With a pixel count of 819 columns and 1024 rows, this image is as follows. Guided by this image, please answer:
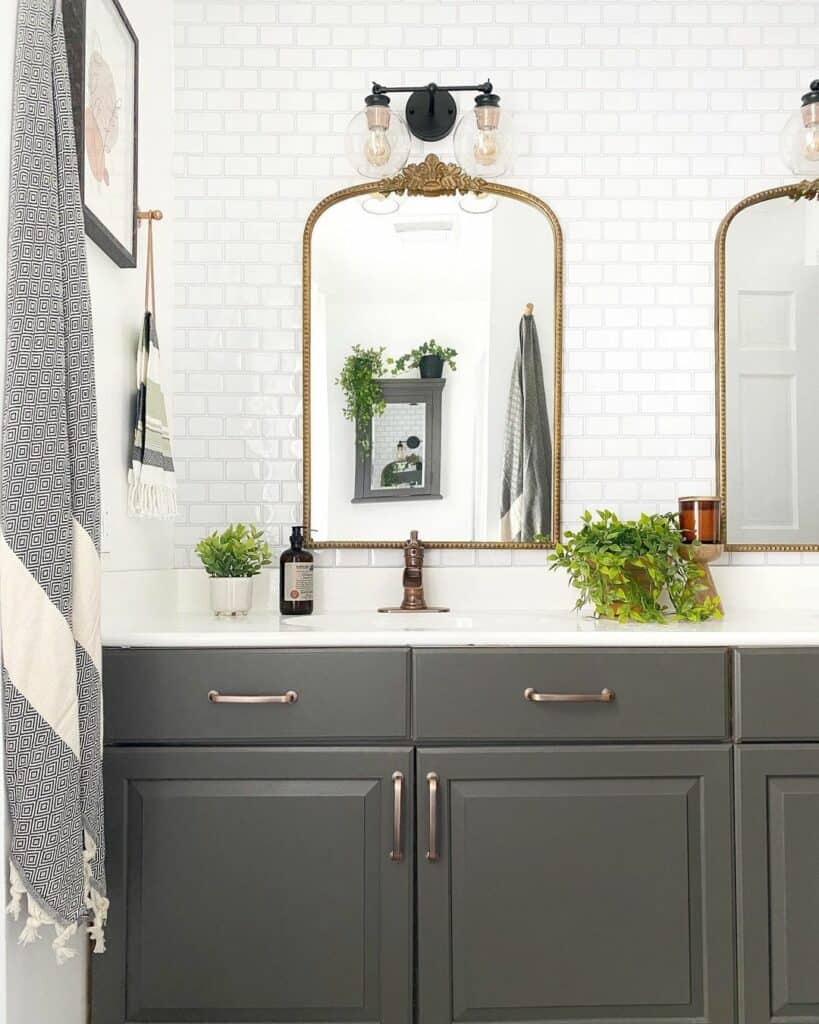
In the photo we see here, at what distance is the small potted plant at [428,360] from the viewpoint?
7.79ft

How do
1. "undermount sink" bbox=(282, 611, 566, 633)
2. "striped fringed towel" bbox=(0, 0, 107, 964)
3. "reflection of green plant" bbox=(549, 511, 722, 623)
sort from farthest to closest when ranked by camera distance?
"reflection of green plant" bbox=(549, 511, 722, 623)
"undermount sink" bbox=(282, 611, 566, 633)
"striped fringed towel" bbox=(0, 0, 107, 964)

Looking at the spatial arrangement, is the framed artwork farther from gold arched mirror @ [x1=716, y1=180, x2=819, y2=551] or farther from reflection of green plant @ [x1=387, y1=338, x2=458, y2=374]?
gold arched mirror @ [x1=716, y1=180, x2=819, y2=551]

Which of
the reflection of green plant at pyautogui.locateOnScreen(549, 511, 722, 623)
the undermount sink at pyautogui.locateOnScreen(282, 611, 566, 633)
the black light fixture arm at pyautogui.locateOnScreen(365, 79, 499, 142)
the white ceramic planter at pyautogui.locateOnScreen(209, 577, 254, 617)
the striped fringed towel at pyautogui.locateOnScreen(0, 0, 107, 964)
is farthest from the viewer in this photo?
the black light fixture arm at pyautogui.locateOnScreen(365, 79, 499, 142)

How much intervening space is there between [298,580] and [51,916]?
0.96 meters

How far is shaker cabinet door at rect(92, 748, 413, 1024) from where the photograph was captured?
176cm

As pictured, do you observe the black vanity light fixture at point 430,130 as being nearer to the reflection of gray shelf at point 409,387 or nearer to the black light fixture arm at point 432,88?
the black light fixture arm at point 432,88

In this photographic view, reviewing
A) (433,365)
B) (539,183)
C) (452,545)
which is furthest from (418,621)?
(539,183)

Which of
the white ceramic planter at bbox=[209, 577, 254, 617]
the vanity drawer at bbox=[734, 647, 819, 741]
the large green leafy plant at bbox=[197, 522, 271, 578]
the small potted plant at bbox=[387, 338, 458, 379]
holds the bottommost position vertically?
the vanity drawer at bbox=[734, 647, 819, 741]

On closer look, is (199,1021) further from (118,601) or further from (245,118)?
(245,118)

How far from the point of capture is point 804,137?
229 centimetres

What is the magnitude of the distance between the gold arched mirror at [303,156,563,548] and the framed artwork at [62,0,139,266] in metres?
0.53

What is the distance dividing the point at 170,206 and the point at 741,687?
181 centimetres

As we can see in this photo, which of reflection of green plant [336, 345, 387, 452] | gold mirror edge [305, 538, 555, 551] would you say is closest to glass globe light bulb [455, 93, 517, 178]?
reflection of green plant [336, 345, 387, 452]

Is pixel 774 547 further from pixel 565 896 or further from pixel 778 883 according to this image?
pixel 565 896
